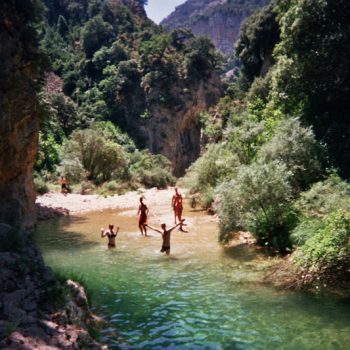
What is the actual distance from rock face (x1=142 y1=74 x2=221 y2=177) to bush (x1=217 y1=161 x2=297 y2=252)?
51.4 metres

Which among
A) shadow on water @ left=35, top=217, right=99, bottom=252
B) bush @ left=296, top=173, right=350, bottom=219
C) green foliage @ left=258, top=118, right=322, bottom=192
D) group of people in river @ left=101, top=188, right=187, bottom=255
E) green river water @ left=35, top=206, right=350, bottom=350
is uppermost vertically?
green foliage @ left=258, top=118, right=322, bottom=192

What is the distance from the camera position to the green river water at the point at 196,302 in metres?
7.86

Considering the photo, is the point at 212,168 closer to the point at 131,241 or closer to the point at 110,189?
the point at 131,241

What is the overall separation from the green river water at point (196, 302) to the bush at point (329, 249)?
32.9 inches

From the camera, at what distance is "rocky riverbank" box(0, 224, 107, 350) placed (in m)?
6.08

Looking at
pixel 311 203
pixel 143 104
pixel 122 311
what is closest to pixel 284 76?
pixel 311 203

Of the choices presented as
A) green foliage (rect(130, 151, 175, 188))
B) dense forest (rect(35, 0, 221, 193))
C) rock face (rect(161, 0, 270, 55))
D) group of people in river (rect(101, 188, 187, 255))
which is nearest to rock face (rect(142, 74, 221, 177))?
dense forest (rect(35, 0, 221, 193))

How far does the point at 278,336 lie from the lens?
7.92m

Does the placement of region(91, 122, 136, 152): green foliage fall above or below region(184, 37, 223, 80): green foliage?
below

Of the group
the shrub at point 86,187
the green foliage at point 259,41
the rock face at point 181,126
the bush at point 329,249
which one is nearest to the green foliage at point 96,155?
the shrub at point 86,187

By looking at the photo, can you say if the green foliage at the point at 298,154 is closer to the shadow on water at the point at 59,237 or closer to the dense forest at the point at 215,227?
the dense forest at the point at 215,227

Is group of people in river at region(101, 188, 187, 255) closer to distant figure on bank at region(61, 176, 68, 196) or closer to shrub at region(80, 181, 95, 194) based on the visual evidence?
distant figure on bank at region(61, 176, 68, 196)

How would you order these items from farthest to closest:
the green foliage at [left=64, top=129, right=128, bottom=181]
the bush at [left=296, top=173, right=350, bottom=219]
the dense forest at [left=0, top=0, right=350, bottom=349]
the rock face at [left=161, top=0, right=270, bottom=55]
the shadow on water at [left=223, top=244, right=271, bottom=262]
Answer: the rock face at [left=161, top=0, right=270, bottom=55], the green foliage at [left=64, top=129, right=128, bottom=181], the shadow on water at [left=223, top=244, right=271, bottom=262], the bush at [left=296, top=173, right=350, bottom=219], the dense forest at [left=0, top=0, right=350, bottom=349]

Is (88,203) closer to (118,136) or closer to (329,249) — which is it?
(329,249)
